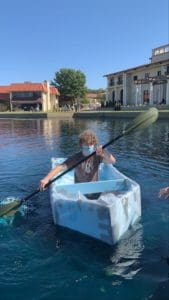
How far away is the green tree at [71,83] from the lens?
77875 millimetres

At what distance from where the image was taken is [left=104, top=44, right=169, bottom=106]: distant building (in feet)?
163

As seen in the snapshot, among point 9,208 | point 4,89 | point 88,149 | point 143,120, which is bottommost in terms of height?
point 9,208

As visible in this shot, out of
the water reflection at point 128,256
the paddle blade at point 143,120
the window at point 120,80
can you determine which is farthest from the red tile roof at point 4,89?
the water reflection at point 128,256

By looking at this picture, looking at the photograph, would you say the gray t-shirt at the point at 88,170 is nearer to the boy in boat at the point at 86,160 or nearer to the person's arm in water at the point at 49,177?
the boy in boat at the point at 86,160

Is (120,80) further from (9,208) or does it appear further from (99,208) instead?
(99,208)

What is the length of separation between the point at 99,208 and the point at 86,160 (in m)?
1.25

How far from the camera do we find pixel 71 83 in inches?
3088

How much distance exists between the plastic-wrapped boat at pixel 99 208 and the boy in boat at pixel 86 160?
299 mm

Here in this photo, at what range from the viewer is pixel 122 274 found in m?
4.68

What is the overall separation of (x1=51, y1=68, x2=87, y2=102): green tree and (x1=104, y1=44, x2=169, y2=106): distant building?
1222 cm

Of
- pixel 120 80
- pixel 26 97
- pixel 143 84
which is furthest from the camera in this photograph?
pixel 26 97

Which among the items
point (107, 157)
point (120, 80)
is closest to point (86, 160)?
point (107, 157)

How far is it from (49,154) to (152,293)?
11.3 metres

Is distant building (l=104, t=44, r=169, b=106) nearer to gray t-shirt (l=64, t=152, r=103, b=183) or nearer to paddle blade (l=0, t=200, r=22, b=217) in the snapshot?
gray t-shirt (l=64, t=152, r=103, b=183)
